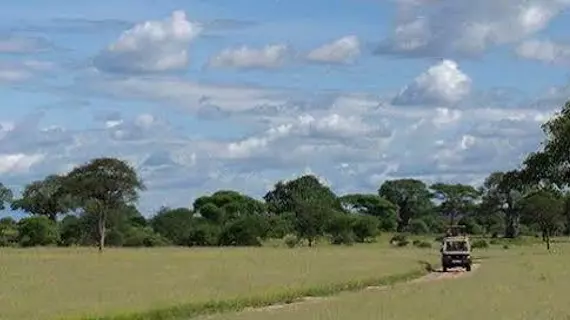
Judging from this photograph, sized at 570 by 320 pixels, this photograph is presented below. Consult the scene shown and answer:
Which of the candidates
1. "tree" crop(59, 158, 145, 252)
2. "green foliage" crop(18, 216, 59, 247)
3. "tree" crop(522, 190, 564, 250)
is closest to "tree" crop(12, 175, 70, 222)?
"green foliage" crop(18, 216, 59, 247)

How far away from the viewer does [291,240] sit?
157750 millimetres

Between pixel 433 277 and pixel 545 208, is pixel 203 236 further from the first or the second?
pixel 433 277

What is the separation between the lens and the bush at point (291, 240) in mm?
153188

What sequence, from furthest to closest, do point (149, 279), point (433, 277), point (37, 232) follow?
point (37, 232) < point (433, 277) < point (149, 279)

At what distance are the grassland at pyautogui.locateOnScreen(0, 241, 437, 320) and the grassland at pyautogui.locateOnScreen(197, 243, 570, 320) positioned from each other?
14.2ft

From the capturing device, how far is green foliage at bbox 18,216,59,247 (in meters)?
150

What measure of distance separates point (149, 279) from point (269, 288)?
1181cm

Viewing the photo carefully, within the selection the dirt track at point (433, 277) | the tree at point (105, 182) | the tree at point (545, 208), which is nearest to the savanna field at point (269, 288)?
the dirt track at point (433, 277)

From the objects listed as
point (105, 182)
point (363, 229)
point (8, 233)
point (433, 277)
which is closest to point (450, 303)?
point (433, 277)

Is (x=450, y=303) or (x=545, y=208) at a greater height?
(x=545, y=208)

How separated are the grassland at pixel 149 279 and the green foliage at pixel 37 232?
63.2 meters

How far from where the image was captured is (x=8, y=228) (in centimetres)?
16638

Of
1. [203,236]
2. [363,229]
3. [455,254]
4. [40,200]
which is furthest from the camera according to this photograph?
[40,200]

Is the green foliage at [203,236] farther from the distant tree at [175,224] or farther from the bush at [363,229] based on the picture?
the bush at [363,229]
